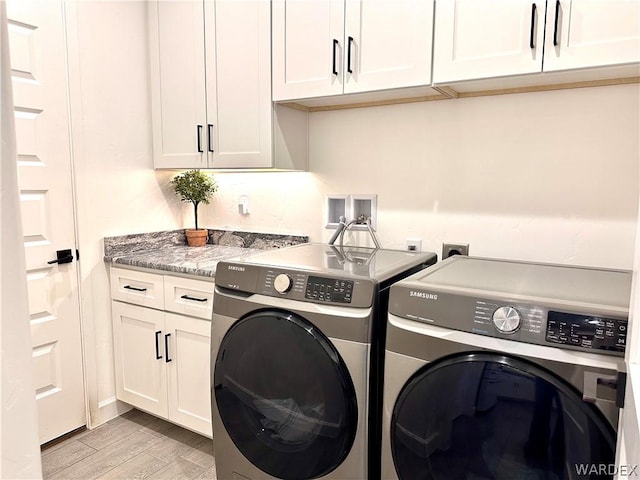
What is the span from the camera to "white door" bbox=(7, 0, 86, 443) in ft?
6.62

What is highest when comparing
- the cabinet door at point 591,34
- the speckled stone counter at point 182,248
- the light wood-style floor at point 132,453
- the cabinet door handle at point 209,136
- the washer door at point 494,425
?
the cabinet door at point 591,34

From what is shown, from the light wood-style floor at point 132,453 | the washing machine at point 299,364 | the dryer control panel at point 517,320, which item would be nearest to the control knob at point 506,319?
the dryer control panel at point 517,320

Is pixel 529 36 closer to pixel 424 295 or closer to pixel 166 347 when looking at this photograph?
pixel 424 295

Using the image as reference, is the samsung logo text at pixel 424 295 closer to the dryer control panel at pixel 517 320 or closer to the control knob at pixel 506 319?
the dryer control panel at pixel 517 320

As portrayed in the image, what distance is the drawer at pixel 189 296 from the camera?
203 cm

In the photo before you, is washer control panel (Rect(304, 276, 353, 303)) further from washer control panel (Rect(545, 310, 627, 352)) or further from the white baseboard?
the white baseboard

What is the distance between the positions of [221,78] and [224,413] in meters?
1.55

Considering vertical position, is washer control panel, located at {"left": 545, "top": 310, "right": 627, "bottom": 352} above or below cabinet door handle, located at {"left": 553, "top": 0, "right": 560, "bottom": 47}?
below

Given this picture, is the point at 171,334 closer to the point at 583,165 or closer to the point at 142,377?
the point at 142,377

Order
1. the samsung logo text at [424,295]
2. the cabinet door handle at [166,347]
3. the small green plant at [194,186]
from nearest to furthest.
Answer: the samsung logo text at [424,295] < the cabinet door handle at [166,347] < the small green plant at [194,186]

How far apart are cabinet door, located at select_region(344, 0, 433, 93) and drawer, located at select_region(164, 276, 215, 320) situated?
1081 millimetres

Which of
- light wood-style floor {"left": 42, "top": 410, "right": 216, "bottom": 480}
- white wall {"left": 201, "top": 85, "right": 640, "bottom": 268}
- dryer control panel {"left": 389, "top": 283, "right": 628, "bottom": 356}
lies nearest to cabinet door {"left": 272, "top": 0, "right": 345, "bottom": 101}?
white wall {"left": 201, "top": 85, "right": 640, "bottom": 268}

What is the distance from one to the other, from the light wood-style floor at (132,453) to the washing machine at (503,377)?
1.19 m

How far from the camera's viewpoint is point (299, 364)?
1457 mm
